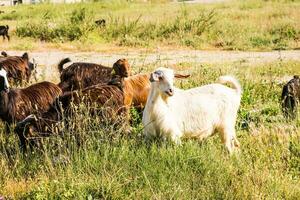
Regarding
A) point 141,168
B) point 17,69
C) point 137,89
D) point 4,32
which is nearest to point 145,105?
point 137,89

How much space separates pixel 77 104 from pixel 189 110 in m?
1.49

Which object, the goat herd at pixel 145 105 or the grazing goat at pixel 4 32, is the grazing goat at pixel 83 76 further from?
the grazing goat at pixel 4 32

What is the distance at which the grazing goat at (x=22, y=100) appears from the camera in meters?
8.07

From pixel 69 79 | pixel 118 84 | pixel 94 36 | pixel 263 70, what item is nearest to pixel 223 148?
pixel 118 84

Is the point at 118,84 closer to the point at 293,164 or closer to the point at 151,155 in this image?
the point at 151,155

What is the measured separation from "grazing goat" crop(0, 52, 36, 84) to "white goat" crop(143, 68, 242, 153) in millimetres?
5111

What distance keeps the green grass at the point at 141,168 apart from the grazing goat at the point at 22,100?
61 cm

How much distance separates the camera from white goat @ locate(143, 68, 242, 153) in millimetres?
6863

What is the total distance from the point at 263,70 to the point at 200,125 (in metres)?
7.75

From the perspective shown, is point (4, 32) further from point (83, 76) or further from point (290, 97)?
point (290, 97)

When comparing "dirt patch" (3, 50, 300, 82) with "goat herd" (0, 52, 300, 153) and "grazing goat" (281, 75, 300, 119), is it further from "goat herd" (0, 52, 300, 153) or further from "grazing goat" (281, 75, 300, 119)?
"goat herd" (0, 52, 300, 153)

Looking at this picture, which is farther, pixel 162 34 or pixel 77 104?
pixel 162 34

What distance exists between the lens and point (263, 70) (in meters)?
14.6

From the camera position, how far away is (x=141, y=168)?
6.18 meters
